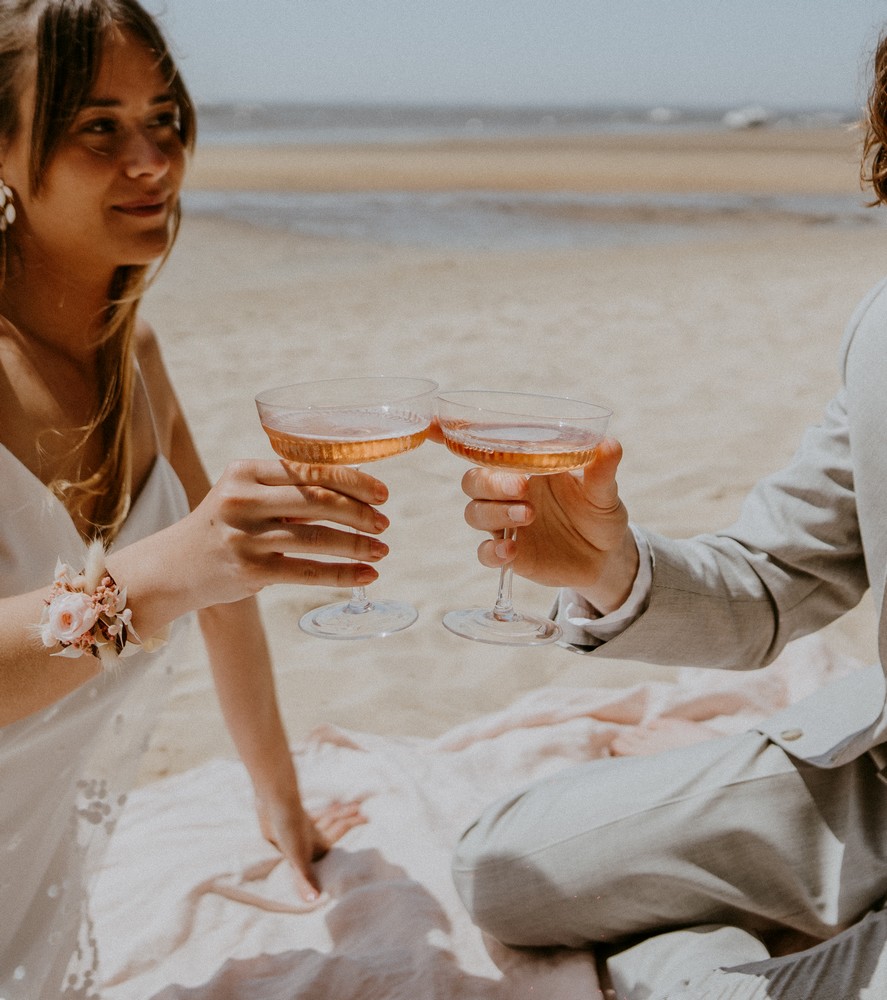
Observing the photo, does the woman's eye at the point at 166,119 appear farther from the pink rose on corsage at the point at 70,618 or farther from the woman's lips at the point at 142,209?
the pink rose on corsage at the point at 70,618

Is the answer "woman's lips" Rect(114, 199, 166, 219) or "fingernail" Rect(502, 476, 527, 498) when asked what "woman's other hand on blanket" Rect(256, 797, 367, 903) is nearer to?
"fingernail" Rect(502, 476, 527, 498)

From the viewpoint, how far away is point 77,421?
2385 millimetres

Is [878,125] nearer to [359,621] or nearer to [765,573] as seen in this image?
[765,573]

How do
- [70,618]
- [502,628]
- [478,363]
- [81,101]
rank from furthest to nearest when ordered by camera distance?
[478,363] → [81,101] → [502,628] → [70,618]

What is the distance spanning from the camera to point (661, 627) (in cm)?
229

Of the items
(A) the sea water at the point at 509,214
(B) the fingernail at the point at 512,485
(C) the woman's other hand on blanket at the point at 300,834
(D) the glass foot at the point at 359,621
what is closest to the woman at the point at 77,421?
(D) the glass foot at the point at 359,621

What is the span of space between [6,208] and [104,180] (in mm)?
253

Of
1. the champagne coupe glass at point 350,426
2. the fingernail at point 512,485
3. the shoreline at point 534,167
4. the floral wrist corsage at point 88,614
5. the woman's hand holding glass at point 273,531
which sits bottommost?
the shoreline at point 534,167

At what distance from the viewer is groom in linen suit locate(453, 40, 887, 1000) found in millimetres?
2111

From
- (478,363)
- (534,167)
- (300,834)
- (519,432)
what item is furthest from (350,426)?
(534,167)

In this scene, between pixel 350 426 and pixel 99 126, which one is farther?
pixel 99 126

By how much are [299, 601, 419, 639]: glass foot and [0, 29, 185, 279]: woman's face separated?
3.45ft

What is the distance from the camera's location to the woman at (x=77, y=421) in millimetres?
2162

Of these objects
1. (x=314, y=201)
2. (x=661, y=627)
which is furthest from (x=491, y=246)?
(x=661, y=627)
